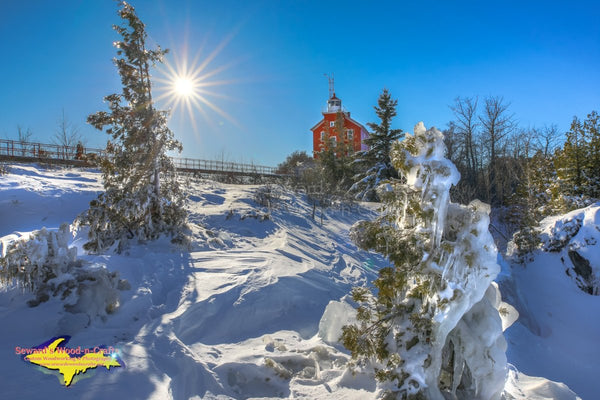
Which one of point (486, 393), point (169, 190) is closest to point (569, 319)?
point (486, 393)

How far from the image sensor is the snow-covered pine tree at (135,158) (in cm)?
795

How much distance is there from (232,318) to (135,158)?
5.10 m

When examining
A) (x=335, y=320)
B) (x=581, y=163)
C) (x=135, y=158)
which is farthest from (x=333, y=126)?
(x=335, y=320)

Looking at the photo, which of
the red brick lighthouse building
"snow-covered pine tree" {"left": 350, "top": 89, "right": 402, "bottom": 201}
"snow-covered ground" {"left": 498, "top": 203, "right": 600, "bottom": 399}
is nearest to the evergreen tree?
"snow-covered ground" {"left": 498, "top": 203, "right": 600, "bottom": 399}

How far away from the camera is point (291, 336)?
17.3ft

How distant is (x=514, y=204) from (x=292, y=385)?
19440mm

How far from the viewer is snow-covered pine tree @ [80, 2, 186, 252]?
795cm

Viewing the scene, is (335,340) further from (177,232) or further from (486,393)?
(177,232)

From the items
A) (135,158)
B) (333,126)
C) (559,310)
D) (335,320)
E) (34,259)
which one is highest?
(333,126)

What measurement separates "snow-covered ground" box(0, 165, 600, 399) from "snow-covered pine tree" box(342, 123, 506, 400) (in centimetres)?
59

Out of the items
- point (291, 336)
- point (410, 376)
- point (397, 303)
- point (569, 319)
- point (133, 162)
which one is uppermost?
→ point (133, 162)
